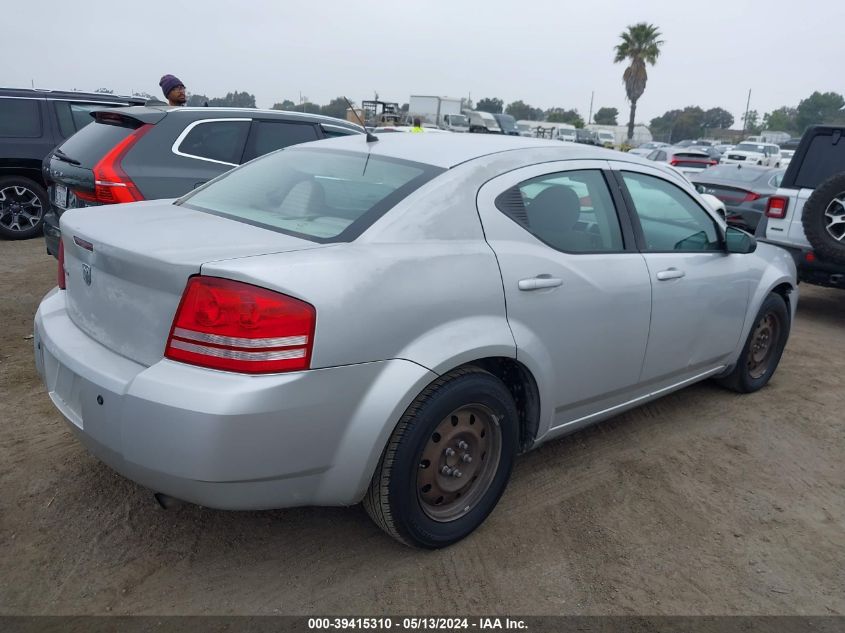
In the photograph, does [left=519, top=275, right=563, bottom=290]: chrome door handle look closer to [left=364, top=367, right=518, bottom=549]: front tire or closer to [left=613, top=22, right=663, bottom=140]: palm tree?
[left=364, top=367, right=518, bottom=549]: front tire

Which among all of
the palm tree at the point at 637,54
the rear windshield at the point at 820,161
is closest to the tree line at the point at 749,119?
the palm tree at the point at 637,54

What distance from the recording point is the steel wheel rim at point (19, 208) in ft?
27.8

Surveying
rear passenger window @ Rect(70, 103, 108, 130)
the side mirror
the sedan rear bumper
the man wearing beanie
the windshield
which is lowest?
the sedan rear bumper

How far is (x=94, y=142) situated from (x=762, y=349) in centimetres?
521

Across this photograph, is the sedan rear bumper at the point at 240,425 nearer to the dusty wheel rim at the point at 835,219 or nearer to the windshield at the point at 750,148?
the dusty wheel rim at the point at 835,219

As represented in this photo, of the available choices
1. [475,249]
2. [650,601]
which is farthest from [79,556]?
[650,601]

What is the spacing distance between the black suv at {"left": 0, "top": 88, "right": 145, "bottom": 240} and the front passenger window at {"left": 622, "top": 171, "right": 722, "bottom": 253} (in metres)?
7.03

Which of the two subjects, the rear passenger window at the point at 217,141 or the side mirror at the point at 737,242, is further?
the rear passenger window at the point at 217,141

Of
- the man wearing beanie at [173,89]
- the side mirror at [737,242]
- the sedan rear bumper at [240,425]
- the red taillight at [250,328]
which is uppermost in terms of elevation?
the man wearing beanie at [173,89]

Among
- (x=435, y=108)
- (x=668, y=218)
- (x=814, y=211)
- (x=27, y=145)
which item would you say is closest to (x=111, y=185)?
(x=668, y=218)

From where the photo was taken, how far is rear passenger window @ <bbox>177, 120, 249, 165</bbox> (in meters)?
5.83

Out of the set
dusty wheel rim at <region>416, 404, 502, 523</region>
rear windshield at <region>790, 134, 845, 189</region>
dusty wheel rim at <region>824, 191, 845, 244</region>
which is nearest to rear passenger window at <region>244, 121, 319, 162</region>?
dusty wheel rim at <region>416, 404, 502, 523</region>

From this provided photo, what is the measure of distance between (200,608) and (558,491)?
5.50 feet

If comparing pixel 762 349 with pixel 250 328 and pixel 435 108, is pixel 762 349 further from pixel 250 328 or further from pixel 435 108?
pixel 435 108
